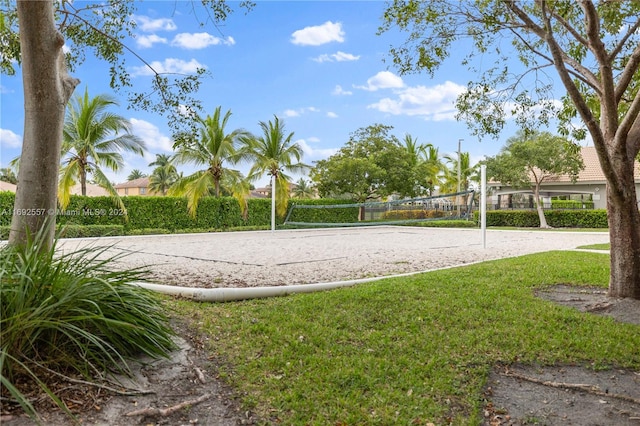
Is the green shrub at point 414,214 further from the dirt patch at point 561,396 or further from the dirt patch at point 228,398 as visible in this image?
the dirt patch at point 228,398

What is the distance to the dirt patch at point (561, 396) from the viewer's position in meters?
2.55

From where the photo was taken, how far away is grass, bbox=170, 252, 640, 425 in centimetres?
261

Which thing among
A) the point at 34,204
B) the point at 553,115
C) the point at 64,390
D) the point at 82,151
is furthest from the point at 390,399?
the point at 82,151

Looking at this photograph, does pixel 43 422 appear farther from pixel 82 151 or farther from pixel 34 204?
pixel 82 151

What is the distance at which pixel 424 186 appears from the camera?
30.0 m

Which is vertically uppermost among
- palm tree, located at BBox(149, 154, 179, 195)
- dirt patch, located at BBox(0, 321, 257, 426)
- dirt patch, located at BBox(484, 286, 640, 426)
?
palm tree, located at BBox(149, 154, 179, 195)

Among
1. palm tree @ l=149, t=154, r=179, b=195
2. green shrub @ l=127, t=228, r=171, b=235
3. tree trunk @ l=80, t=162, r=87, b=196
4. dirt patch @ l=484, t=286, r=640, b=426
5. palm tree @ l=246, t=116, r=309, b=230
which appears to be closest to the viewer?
dirt patch @ l=484, t=286, r=640, b=426

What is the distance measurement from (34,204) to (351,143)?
27119 mm

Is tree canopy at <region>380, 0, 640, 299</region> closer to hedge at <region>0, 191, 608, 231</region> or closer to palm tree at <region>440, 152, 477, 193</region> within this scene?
hedge at <region>0, 191, 608, 231</region>

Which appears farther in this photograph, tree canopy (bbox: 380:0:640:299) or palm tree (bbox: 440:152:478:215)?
palm tree (bbox: 440:152:478:215)

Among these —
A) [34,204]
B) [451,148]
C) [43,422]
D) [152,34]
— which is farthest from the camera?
[451,148]

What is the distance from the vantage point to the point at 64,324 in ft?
7.84

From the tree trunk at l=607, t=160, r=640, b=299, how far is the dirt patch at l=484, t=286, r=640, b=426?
203 cm

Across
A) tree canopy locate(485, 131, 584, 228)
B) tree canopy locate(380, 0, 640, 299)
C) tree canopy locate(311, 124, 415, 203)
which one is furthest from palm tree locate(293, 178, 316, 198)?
tree canopy locate(380, 0, 640, 299)
